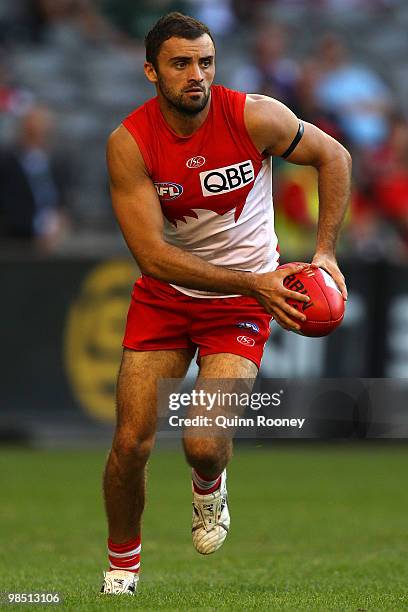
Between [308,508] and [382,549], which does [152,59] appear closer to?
[382,549]

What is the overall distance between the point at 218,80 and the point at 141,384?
11211 millimetres

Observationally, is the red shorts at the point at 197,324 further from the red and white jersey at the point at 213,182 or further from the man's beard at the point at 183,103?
the man's beard at the point at 183,103

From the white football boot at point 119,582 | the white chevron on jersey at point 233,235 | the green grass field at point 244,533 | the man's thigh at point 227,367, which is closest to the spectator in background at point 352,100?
the green grass field at point 244,533

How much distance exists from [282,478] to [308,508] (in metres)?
1.48

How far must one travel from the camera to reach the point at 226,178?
22.4ft

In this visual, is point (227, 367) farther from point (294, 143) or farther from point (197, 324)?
point (294, 143)

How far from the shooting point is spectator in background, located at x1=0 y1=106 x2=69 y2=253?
14.0 m

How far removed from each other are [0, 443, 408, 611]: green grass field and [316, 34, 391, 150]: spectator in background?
4.12 meters

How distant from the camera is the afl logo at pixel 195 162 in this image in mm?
6746

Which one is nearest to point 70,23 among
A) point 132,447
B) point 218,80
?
point 218,80

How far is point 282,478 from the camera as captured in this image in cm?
1211

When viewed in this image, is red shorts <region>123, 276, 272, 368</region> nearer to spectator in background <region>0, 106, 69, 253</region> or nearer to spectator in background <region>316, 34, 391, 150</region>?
spectator in background <region>0, 106, 69, 253</region>

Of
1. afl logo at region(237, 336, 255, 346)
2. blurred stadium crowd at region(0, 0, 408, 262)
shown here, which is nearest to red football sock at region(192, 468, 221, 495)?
afl logo at region(237, 336, 255, 346)

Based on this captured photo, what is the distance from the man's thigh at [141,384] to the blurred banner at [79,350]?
6.18 metres
